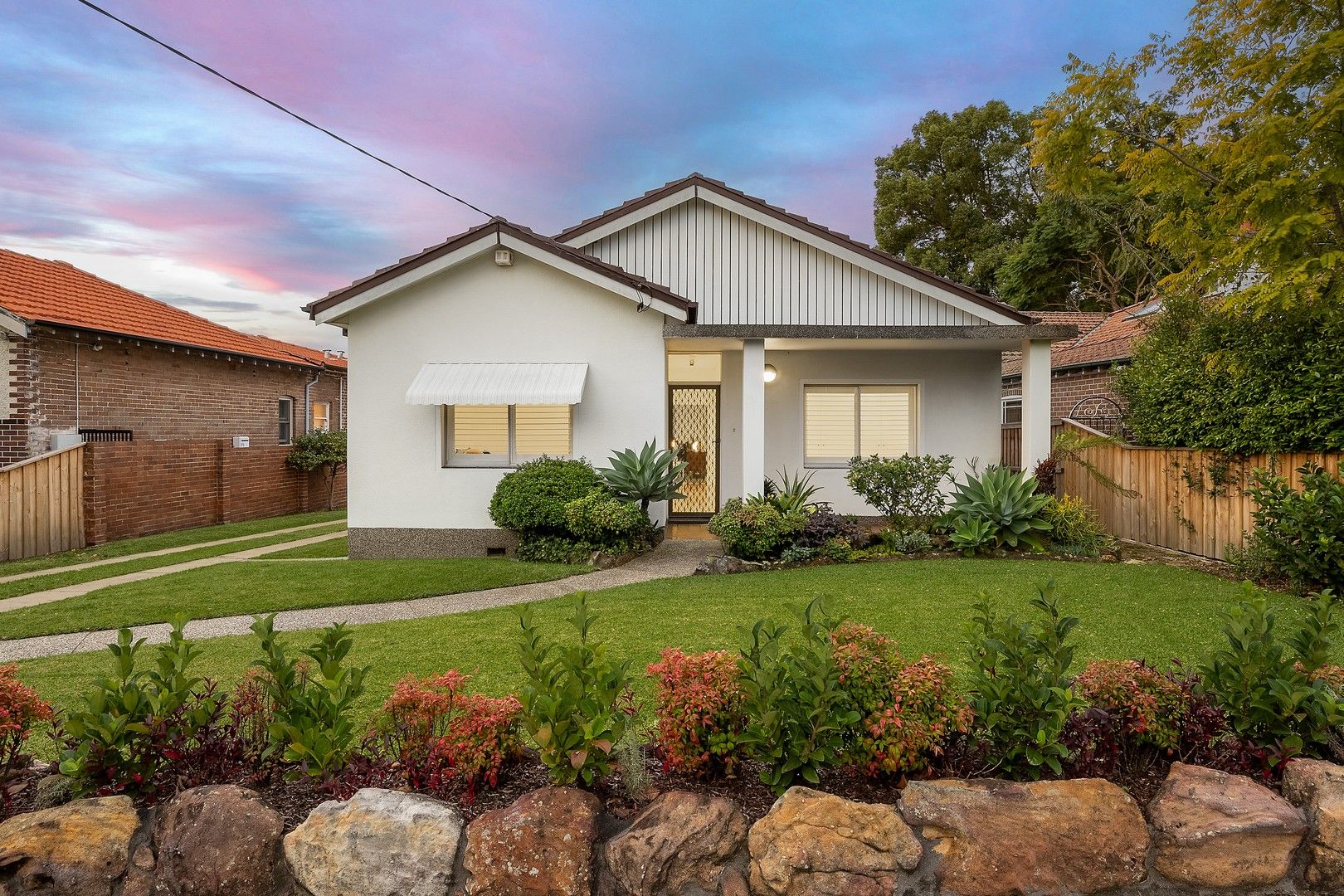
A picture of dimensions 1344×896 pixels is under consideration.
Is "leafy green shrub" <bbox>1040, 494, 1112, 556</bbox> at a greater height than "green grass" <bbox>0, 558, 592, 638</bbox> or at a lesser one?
greater

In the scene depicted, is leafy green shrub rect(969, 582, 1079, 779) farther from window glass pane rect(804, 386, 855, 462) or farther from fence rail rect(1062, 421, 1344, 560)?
window glass pane rect(804, 386, 855, 462)

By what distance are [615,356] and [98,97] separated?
8712 mm

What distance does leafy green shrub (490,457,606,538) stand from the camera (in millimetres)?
10766

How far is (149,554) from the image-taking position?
13008mm

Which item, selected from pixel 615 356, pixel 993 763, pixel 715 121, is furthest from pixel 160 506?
pixel 993 763

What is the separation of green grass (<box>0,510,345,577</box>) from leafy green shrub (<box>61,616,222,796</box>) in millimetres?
11320

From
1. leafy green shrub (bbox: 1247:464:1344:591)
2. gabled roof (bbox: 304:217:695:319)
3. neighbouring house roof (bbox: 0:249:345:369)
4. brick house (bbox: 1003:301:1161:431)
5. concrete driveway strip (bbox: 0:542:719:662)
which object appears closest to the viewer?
concrete driveway strip (bbox: 0:542:719:662)

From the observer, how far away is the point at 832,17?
1277 centimetres

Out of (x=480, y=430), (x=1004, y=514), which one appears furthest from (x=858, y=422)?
(x=480, y=430)

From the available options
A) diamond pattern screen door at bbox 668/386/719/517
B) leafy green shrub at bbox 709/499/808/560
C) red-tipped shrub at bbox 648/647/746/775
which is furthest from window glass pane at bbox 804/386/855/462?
red-tipped shrub at bbox 648/647/746/775

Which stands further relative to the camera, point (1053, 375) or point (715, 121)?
point (1053, 375)

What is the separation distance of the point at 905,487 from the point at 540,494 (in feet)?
18.3

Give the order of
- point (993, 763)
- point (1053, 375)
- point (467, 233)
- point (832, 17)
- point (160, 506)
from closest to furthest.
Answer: point (993, 763), point (467, 233), point (832, 17), point (160, 506), point (1053, 375)

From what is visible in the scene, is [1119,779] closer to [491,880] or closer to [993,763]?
[993,763]
